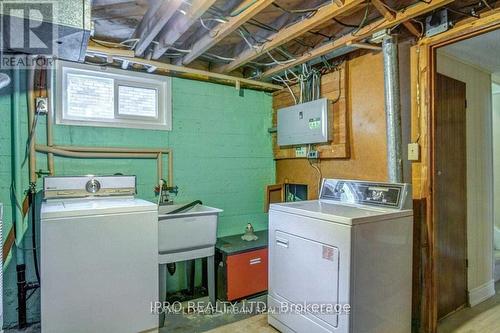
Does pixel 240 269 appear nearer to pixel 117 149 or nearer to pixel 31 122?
pixel 117 149

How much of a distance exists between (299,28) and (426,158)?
49.7 inches

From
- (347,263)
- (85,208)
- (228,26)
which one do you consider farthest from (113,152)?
(347,263)

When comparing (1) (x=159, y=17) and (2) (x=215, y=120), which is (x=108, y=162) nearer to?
(2) (x=215, y=120)

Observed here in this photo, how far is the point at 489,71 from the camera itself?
288 cm

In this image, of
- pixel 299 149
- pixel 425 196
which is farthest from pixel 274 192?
pixel 425 196

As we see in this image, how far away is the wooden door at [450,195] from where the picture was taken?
7.76ft

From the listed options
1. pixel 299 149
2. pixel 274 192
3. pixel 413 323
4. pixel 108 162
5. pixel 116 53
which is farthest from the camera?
pixel 274 192

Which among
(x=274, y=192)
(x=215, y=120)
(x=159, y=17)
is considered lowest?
(x=274, y=192)

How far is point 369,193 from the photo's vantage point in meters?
2.15

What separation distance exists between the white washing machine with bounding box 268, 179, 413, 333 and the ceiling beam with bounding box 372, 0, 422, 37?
1086 millimetres

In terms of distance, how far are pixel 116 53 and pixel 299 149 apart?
189cm

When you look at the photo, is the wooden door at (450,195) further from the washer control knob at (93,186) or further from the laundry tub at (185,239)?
the washer control knob at (93,186)

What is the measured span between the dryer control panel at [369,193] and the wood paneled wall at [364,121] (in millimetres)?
257

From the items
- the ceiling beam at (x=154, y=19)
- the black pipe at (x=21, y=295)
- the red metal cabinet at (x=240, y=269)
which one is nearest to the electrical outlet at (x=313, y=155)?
the red metal cabinet at (x=240, y=269)
